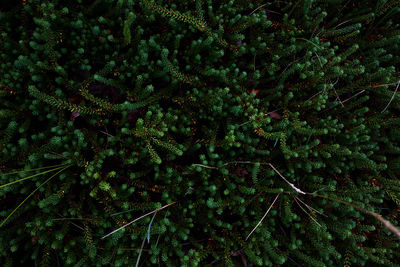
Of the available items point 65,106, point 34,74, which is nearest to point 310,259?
point 65,106

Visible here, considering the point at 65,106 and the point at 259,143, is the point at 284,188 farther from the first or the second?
the point at 65,106

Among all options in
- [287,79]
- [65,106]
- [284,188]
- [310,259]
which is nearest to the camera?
[65,106]

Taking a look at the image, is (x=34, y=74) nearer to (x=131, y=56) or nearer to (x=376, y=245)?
(x=131, y=56)

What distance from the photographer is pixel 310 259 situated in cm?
242

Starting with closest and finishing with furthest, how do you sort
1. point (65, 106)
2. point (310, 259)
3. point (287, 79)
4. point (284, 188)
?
1. point (65, 106)
2. point (310, 259)
3. point (284, 188)
4. point (287, 79)

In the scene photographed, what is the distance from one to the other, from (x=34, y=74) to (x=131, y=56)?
81 centimetres

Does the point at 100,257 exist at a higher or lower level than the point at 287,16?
lower

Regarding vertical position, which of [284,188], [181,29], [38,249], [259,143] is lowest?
[38,249]

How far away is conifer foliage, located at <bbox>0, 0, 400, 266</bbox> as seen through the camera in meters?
2.30

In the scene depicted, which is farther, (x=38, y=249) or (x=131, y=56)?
(x=131, y=56)

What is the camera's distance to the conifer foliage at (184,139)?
230cm

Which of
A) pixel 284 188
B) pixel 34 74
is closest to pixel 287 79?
pixel 284 188

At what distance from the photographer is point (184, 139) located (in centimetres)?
256

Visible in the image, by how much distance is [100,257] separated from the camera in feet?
7.72
